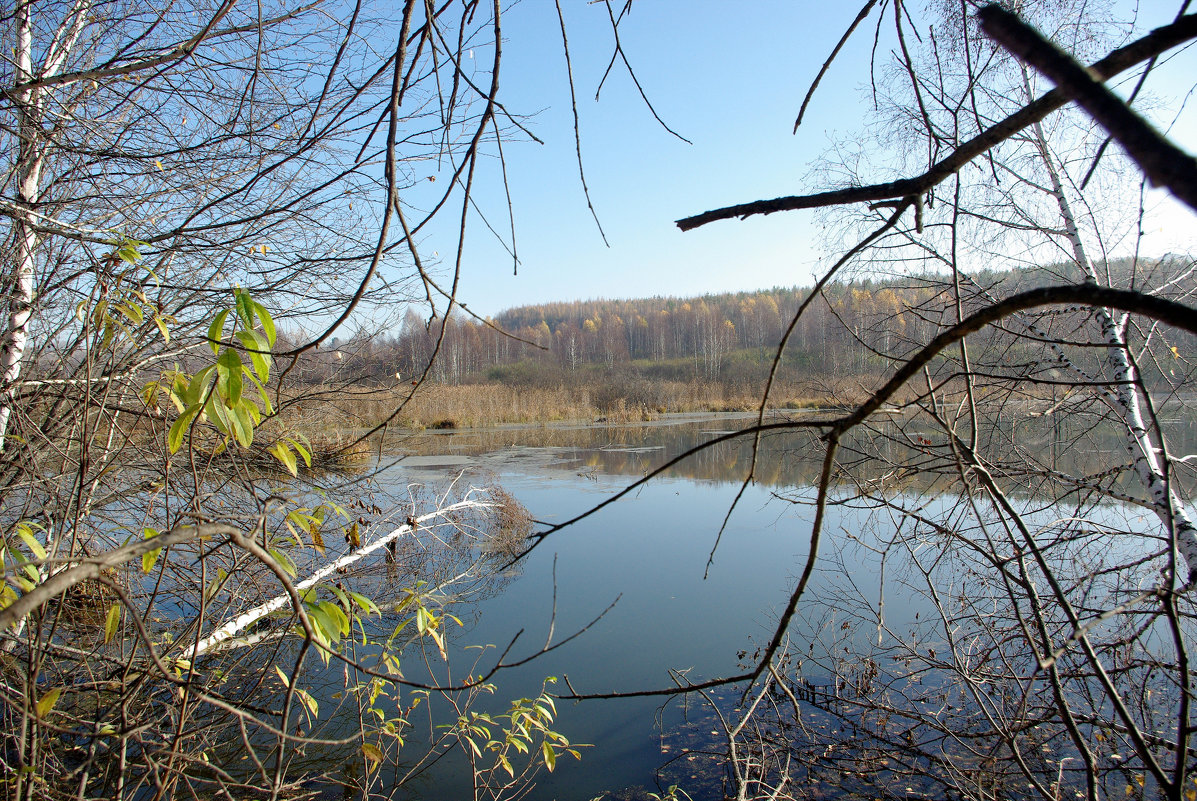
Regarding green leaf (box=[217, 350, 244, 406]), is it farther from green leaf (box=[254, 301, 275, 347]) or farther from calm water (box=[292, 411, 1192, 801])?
calm water (box=[292, 411, 1192, 801])

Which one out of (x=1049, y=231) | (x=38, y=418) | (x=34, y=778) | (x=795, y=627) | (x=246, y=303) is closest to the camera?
(x=246, y=303)

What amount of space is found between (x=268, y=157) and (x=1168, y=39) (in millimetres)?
2870

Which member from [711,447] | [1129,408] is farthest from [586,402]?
[1129,408]

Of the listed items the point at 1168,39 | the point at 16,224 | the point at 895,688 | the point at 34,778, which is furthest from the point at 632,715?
the point at 1168,39

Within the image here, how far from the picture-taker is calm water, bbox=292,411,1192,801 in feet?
12.9

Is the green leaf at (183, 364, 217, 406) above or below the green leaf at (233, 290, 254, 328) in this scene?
below

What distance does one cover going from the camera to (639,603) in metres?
6.00

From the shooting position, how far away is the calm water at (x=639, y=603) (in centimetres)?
393

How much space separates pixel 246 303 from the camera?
94 cm

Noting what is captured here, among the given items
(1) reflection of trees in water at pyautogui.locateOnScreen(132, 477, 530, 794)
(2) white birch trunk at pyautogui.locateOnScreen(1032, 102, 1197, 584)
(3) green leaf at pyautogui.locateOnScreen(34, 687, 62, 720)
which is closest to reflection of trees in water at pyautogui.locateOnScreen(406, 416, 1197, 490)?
(2) white birch trunk at pyautogui.locateOnScreen(1032, 102, 1197, 584)

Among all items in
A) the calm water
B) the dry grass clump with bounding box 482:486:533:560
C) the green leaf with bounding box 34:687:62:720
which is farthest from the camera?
the dry grass clump with bounding box 482:486:533:560

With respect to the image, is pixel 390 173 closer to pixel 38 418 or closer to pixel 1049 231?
pixel 38 418

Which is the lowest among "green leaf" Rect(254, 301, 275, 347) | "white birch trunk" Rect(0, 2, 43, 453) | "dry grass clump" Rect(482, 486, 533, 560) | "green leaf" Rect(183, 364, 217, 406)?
"dry grass clump" Rect(482, 486, 533, 560)

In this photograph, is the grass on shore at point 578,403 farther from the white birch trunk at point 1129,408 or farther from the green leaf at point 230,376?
the green leaf at point 230,376
